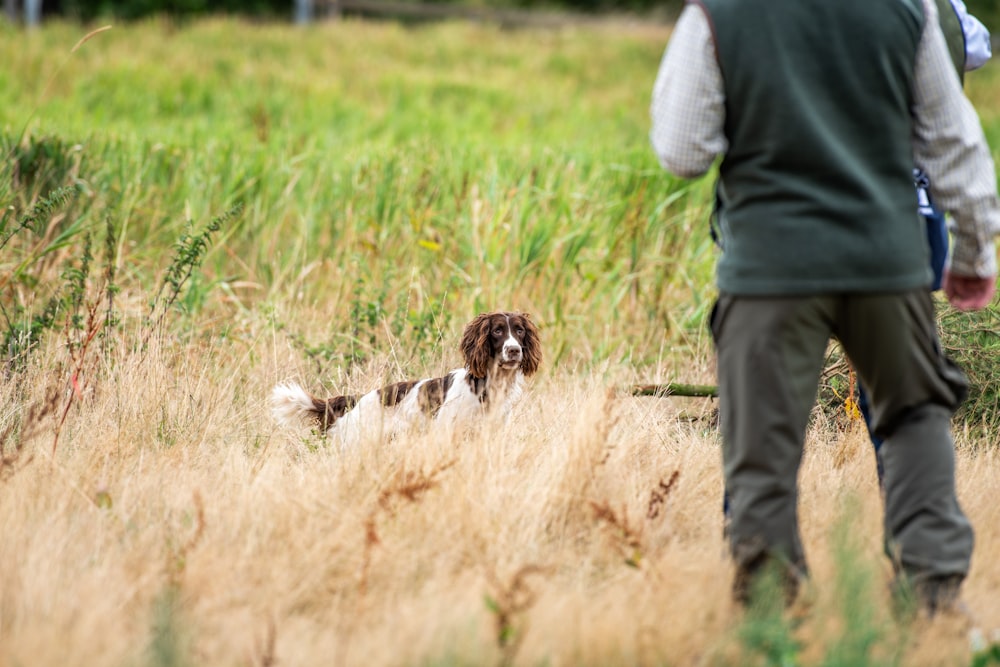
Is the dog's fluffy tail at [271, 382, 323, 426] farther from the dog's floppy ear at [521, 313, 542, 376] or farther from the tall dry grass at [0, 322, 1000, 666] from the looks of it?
the dog's floppy ear at [521, 313, 542, 376]

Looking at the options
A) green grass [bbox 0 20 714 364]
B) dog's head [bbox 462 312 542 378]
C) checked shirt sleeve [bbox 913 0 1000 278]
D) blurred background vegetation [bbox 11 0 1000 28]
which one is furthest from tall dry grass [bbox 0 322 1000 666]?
blurred background vegetation [bbox 11 0 1000 28]

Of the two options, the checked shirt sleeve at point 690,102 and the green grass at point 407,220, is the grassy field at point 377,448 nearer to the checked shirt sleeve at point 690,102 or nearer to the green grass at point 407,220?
the green grass at point 407,220

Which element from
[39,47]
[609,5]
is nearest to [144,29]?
[39,47]

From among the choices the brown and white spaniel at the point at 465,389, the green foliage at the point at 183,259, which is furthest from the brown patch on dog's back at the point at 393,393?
the green foliage at the point at 183,259

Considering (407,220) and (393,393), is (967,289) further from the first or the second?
(407,220)

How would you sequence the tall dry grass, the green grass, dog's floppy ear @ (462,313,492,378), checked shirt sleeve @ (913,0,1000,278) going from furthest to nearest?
the green grass, dog's floppy ear @ (462,313,492,378), checked shirt sleeve @ (913,0,1000,278), the tall dry grass

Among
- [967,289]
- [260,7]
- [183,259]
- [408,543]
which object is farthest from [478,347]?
[260,7]

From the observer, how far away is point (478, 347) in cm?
490

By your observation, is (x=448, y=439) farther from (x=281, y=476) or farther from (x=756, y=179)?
(x=756, y=179)

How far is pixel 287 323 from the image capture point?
6.14 metres

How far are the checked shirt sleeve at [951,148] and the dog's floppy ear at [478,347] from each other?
2.20 m

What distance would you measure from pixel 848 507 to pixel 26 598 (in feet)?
6.55

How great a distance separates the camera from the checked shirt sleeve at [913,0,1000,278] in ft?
9.61

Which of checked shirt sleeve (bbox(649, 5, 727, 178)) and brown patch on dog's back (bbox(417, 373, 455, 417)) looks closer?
checked shirt sleeve (bbox(649, 5, 727, 178))
